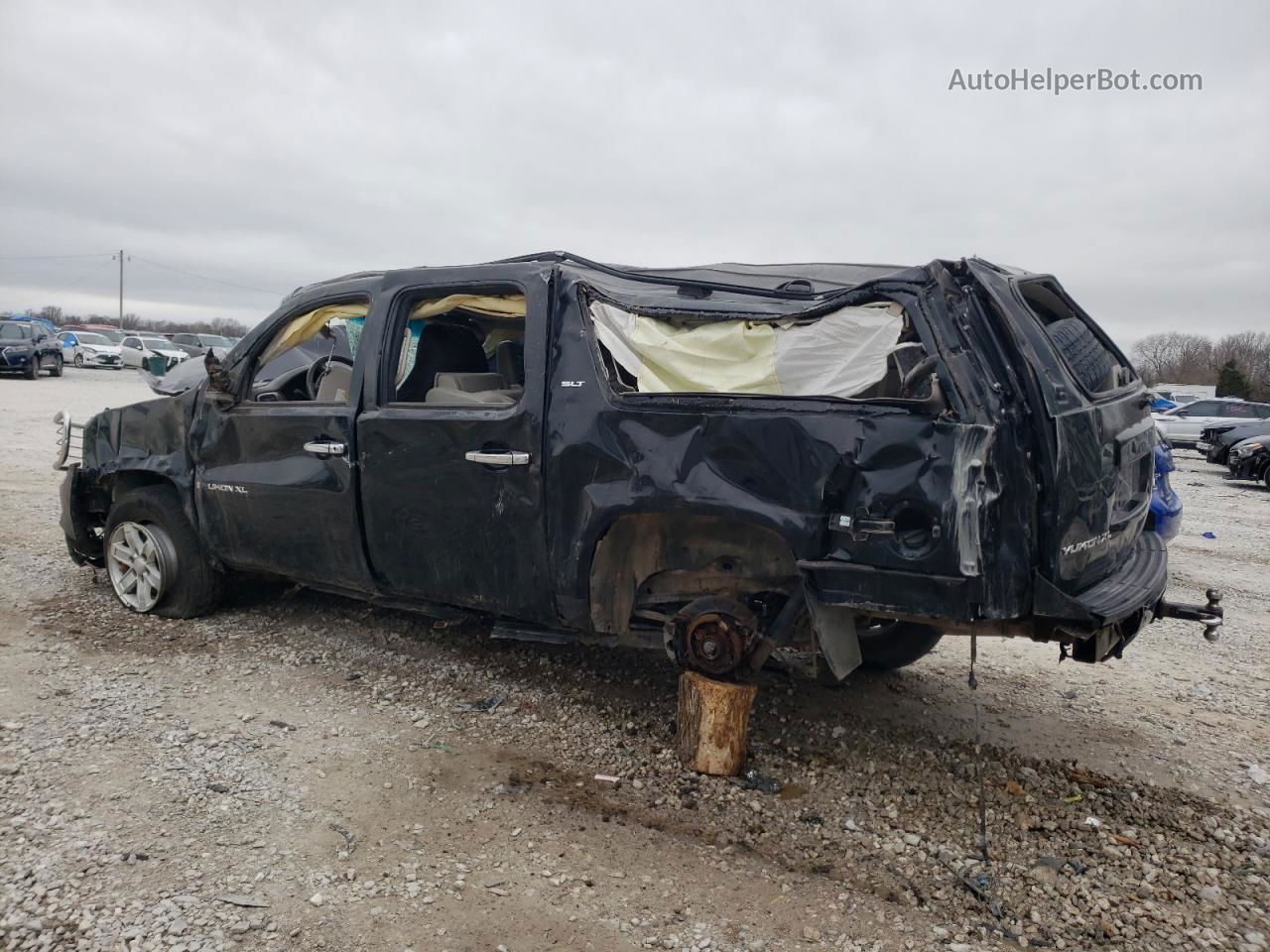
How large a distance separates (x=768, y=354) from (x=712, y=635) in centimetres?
112

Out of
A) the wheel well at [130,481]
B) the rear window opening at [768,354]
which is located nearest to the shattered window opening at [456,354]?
the rear window opening at [768,354]

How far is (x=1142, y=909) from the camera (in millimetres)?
2908

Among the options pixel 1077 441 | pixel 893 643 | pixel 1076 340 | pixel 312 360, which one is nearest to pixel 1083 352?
pixel 1076 340

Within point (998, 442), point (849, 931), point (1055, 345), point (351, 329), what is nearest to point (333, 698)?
point (351, 329)

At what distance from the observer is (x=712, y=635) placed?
360cm

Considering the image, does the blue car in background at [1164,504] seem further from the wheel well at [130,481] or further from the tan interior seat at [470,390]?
the wheel well at [130,481]

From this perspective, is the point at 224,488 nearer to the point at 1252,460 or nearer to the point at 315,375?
the point at 315,375

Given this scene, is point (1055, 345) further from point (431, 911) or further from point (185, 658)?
point (185, 658)

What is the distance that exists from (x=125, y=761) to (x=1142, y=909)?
146 inches

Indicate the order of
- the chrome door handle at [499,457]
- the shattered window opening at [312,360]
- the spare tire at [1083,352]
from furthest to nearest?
the shattered window opening at [312,360]
the chrome door handle at [499,457]
the spare tire at [1083,352]

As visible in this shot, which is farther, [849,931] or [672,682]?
[672,682]

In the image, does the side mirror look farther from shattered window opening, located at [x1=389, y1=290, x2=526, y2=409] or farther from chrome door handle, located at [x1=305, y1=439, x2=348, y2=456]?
shattered window opening, located at [x1=389, y1=290, x2=526, y2=409]

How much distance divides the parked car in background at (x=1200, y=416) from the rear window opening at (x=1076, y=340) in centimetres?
1893

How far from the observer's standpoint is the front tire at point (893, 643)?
14.7 ft
